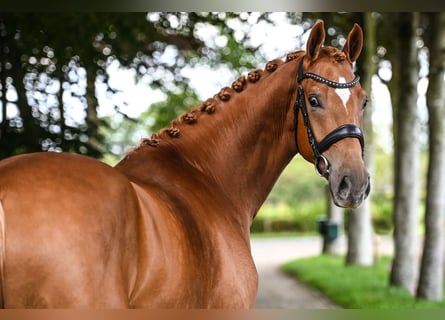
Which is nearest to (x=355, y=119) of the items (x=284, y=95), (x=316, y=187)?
(x=284, y=95)

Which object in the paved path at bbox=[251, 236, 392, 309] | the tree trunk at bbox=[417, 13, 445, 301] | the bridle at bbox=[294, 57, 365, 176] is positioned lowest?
the paved path at bbox=[251, 236, 392, 309]

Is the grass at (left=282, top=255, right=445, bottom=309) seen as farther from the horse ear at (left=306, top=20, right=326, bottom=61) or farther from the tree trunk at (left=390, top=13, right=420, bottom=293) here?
the horse ear at (left=306, top=20, right=326, bottom=61)

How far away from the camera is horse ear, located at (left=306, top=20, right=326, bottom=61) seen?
298cm

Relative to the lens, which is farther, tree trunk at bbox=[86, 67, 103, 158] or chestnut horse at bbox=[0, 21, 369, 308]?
tree trunk at bbox=[86, 67, 103, 158]

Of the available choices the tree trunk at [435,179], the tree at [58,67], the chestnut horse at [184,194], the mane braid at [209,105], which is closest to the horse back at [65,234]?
the chestnut horse at [184,194]

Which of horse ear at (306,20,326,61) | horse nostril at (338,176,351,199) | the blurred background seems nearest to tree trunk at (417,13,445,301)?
the blurred background

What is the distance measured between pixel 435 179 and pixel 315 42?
17.7 feet

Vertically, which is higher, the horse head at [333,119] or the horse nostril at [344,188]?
the horse head at [333,119]

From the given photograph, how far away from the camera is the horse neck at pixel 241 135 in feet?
10.3

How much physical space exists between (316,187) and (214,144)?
26.1 m

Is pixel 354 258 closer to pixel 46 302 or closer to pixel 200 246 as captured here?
pixel 200 246

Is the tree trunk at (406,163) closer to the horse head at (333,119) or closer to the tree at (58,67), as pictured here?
the tree at (58,67)

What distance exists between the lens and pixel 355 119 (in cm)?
283

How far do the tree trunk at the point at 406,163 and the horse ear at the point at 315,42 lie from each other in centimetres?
588
